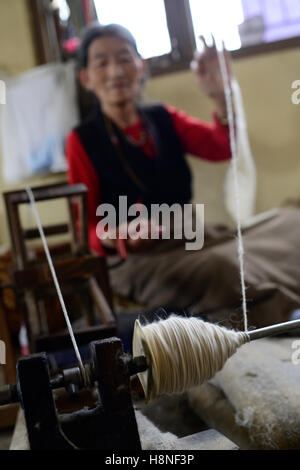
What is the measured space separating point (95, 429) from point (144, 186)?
153cm

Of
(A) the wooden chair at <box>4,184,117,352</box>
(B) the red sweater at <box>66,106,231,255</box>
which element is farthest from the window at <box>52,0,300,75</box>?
(A) the wooden chair at <box>4,184,117,352</box>

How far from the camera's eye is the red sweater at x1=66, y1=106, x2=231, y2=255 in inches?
82.9

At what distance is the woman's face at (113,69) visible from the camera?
6.55 feet

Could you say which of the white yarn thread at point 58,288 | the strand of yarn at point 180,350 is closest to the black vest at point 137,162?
the white yarn thread at point 58,288

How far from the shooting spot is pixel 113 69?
1.99m

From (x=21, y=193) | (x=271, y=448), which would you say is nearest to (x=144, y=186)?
(x=21, y=193)

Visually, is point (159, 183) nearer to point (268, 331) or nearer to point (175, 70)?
point (175, 70)

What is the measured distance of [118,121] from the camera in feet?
7.09

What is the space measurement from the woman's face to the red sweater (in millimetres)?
→ 174

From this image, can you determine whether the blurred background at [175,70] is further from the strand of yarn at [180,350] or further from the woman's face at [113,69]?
the strand of yarn at [180,350]

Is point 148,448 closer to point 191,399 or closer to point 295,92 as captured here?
point 191,399

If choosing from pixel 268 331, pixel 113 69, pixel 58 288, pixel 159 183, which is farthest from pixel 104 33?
pixel 268 331

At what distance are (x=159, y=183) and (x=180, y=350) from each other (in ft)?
5.02

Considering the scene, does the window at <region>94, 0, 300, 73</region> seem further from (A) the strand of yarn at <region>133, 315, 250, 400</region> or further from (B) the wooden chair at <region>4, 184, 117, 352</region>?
(A) the strand of yarn at <region>133, 315, 250, 400</region>
